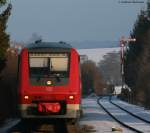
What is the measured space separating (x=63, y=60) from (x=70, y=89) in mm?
1223

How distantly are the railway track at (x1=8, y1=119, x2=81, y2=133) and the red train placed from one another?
96 cm

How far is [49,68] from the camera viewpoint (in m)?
25.6

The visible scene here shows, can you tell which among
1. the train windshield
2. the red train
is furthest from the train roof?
the train windshield

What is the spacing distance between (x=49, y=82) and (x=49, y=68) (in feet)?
1.86

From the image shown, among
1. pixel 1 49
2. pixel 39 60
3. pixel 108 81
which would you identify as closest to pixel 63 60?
pixel 39 60

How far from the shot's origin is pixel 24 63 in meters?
25.7

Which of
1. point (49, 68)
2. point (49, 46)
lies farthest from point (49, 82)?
point (49, 46)

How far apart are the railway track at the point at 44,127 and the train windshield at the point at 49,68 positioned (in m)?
1.94

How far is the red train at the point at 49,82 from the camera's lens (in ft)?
82.2

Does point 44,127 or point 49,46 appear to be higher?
point 49,46

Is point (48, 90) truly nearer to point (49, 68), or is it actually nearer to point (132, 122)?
point (49, 68)

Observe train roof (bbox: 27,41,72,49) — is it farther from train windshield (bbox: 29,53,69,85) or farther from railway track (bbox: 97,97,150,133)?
railway track (bbox: 97,97,150,133)

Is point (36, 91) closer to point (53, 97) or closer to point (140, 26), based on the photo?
point (53, 97)

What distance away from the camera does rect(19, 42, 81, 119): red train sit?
25062 millimetres
